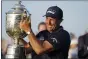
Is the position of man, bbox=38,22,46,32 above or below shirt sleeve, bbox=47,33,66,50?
below

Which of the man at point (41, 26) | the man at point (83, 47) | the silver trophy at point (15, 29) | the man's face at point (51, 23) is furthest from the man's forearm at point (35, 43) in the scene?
the man at point (83, 47)

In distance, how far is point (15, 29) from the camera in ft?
10.3

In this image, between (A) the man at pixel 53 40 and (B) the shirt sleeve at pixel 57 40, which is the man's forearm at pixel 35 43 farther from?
(B) the shirt sleeve at pixel 57 40

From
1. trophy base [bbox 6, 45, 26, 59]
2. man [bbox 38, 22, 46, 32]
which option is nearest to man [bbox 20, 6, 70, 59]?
trophy base [bbox 6, 45, 26, 59]

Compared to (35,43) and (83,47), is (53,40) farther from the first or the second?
(83,47)

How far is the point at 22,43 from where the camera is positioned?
3414 mm

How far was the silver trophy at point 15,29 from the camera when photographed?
3.10m

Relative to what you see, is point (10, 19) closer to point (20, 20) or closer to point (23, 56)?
point (20, 20)

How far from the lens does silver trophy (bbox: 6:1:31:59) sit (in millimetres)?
3098

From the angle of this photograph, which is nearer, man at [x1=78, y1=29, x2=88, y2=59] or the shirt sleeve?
the shirt sleeve

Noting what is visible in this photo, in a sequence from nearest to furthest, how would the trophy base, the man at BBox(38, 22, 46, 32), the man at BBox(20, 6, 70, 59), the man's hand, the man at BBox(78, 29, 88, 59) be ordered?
1. the man's hand
2. the trophy base
3. the man at BBox(20, 6, 70, 59)
4. the man at BBox(38, 22, 46, 32)
5. the man at BBox(78, 29, 88, 59)

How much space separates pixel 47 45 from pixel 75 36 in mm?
2375

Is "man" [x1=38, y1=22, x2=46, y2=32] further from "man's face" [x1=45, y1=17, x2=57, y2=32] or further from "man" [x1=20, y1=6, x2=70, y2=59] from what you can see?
"man's face" [x1=45, y1=17, x2=57, y2=32]

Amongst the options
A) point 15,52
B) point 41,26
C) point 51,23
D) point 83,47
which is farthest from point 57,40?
point 83,47
